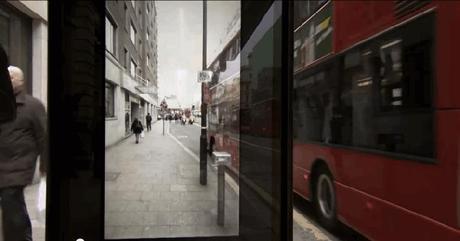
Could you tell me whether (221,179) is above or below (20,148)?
below

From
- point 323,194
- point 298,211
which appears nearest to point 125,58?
point 323,194

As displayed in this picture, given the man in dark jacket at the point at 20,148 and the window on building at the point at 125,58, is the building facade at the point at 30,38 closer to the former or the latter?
the window on building at the point at 125,58

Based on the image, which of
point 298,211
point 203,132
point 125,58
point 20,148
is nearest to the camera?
point 20,148

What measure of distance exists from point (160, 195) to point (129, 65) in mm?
1229

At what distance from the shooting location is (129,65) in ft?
12.1

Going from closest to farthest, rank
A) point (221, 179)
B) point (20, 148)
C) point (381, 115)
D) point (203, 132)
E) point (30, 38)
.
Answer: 1. point (20, 148)
2. point (381, 115)
3. point (203, 132)
4. point (221, 179)
5. point (30, 38)

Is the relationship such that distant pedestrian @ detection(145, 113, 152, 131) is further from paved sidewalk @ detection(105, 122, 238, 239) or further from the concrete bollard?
the concrete bollard

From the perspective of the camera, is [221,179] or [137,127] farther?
[221,179]

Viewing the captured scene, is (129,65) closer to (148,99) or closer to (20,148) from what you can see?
(148,99)

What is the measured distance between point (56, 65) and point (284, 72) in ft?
4.73

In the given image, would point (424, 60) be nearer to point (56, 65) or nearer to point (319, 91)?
point (319, 91)

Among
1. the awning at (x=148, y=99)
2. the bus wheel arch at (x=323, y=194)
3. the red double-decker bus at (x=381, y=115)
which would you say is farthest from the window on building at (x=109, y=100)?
the bus wheel arch at (x=323, y=194)

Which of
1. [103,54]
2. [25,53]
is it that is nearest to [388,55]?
[103,54]

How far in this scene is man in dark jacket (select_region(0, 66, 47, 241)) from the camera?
3127 millimetres
